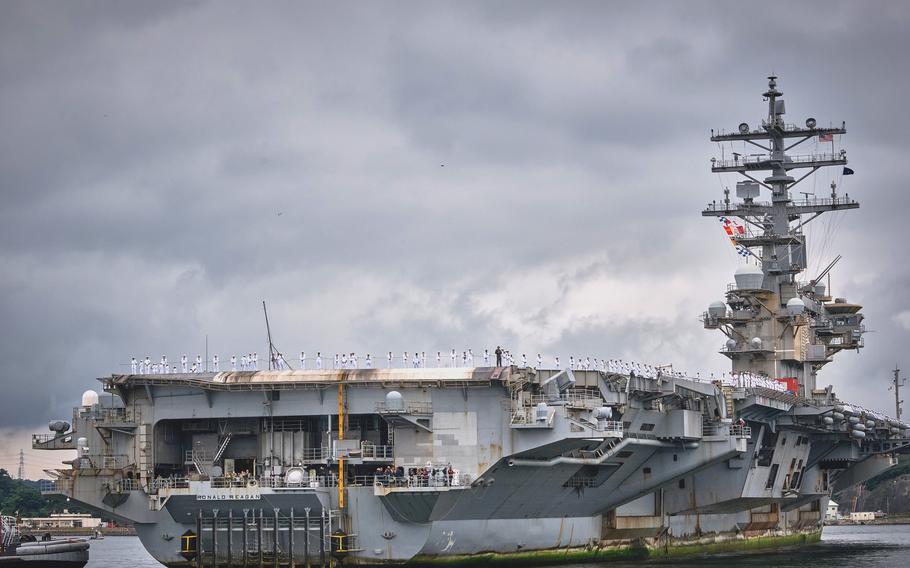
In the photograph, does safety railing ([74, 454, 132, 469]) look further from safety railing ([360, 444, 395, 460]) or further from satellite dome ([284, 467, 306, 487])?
safety railing ([360, 444, 395, 460])

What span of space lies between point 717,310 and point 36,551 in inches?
1041

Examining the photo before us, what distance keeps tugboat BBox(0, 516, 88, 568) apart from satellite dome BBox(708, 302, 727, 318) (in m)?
24.5

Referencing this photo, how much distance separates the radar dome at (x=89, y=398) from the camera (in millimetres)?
40031

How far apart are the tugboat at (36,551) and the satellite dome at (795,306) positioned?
1043 inches

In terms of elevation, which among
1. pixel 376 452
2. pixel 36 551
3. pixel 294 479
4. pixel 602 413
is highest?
pixel 602 413

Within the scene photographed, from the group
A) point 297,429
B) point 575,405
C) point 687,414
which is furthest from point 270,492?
point 687,414

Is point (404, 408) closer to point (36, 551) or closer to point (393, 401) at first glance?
point (393, 401)

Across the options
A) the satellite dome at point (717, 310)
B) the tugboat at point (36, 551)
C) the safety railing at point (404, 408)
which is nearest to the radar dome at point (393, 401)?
the safety railing at point (404, 408)

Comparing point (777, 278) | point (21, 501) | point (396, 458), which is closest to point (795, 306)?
point (777, 278)

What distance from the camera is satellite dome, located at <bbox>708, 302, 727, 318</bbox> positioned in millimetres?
53812

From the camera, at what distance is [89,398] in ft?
132

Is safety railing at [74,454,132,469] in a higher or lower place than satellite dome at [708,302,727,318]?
lower

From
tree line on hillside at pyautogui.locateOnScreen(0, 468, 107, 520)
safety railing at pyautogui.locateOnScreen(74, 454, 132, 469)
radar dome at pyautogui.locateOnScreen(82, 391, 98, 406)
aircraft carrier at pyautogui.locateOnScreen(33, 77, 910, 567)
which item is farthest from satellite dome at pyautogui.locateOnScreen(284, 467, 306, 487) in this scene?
tree line on hillside at pyautogui.locateOnScreen(0, 468, 107, 520)

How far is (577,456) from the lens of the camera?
126 ft
